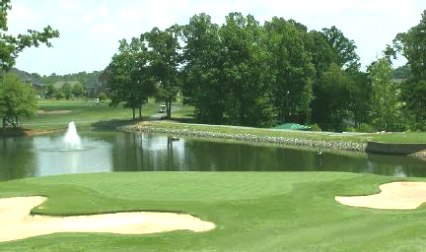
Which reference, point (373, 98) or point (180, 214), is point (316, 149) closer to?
point (373, 98)

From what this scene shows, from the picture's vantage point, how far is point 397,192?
23.5 metres

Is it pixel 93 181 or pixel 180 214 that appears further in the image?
pixel 93 181

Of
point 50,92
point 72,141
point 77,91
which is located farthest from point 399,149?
point 77,91

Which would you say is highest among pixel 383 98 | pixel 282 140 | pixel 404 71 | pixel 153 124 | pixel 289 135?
pixel 404 71

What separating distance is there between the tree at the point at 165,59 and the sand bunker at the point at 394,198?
74.4 metres

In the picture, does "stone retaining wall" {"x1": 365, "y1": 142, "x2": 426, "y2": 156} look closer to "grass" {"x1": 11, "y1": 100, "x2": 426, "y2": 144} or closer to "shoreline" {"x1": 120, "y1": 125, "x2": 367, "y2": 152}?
"grass" {"x1": 11, "y1": 100, "x2": 426, "y2": 144}

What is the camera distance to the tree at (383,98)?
7300 cm

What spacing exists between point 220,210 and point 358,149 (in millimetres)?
38098

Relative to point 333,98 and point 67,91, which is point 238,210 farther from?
point 67,91

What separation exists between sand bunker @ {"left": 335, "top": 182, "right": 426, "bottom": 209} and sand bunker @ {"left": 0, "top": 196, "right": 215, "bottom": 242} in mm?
6674

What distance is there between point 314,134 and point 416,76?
590 inches

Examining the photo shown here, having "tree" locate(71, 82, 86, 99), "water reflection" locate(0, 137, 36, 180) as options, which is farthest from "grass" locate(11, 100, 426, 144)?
"tree" locate(71, 82, 86, 99)

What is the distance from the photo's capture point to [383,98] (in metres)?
74.9

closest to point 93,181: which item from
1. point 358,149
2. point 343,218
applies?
point 343,218
